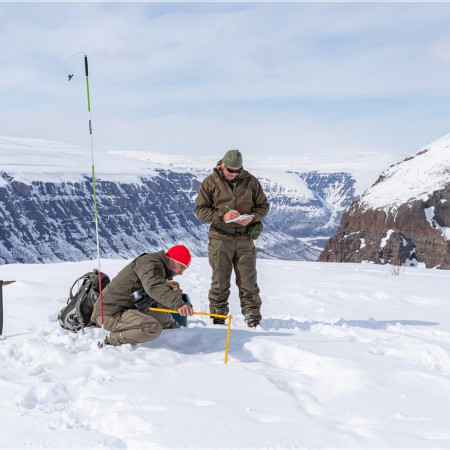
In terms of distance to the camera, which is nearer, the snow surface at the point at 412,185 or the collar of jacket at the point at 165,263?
the collar of jacket at the point at 165,263

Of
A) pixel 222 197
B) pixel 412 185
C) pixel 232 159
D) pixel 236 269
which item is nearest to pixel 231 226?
pixel 222 197

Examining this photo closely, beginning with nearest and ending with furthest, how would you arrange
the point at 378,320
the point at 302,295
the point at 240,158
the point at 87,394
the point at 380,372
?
the point at 87,394 → the point at 380,372 → the point at 240,158 → the point at 378,320 → the point at 302,295

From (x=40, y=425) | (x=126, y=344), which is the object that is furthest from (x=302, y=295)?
(x=40, y=425)

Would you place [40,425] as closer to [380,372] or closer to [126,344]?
[126,344]

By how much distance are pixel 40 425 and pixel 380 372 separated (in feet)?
11.4

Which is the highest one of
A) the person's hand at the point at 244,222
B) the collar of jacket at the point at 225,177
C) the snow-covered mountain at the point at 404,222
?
the collar of jacket at the point at 225,177

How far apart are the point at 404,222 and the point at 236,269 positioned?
18142cm

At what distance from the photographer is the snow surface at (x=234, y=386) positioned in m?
4.11

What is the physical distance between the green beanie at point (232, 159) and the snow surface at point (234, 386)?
2374 mm

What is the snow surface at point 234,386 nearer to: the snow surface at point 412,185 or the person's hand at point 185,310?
the person's hand at point 185,310

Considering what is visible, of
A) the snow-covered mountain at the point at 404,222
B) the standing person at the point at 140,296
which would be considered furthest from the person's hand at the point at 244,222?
the snow-covered mountain at the point at 404,222

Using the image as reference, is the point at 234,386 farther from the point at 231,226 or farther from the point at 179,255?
the point at 231,226

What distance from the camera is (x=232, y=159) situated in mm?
7562

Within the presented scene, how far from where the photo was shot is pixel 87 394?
4.97 meters
